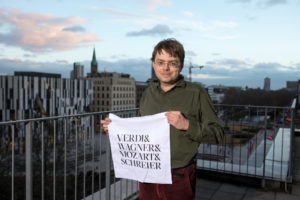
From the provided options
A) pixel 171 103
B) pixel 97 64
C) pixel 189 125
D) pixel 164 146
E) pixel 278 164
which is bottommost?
pixel 278 164

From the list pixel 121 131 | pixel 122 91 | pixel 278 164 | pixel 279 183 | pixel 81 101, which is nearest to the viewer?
pixel 121 131

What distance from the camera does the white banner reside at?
1.58 m

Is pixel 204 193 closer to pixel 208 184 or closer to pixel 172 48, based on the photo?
pixel 208 184

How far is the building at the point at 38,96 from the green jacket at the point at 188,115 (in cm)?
5735

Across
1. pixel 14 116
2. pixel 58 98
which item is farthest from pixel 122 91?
pixel 14 116

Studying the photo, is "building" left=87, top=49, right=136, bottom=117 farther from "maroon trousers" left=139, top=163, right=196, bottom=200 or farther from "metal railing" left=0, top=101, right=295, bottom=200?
"maroon trousers" left=139, top=163, right=196, bottom=200

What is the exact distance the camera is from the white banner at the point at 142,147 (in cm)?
158

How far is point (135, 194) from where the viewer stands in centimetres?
342

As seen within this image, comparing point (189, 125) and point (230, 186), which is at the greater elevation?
point (189, 125)

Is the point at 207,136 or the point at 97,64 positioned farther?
the point at 97,64

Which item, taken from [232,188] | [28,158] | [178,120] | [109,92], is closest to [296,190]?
[232,188]

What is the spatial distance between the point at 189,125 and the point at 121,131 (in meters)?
0.54

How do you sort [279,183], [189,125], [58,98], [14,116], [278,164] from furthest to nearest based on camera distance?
[58,98] → [14,116] → [278,164] → [279,183] → [189,125]

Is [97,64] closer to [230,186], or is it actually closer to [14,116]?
[14,116]
